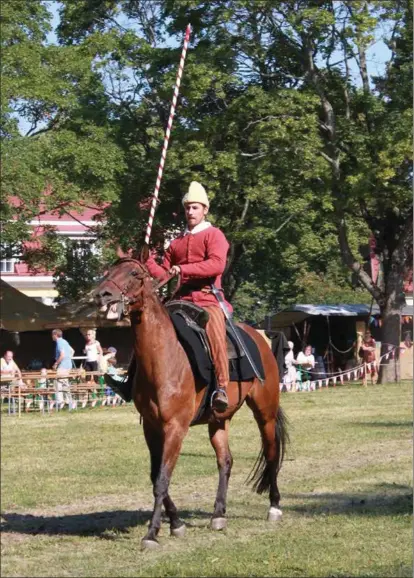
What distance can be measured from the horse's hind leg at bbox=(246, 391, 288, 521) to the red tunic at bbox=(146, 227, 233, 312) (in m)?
1.32

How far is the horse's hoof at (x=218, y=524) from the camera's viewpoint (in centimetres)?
988

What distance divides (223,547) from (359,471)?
5.07m

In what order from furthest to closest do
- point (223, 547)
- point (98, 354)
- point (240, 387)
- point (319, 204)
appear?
point (319, 204), point (98, 354), point (240, 387), point (223, 547)

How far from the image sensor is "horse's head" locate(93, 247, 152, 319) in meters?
8.72

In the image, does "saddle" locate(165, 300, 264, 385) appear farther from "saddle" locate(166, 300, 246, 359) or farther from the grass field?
the grass field

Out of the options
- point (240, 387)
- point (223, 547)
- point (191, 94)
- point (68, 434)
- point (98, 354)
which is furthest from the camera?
point (191, 94)

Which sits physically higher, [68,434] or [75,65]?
[75,65]

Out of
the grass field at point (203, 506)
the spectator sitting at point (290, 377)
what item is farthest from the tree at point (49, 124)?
the grass field at point (203, 506)

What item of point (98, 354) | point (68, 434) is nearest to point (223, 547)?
point (68, 434)

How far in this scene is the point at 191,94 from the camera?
3512 centimetres

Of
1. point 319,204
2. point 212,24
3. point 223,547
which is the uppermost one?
point 212,24

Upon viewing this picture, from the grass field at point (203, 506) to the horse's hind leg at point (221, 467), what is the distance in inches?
5.6

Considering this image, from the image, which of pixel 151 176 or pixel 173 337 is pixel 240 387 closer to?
pixel 173 337

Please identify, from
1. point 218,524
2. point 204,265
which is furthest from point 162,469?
point 204,265
